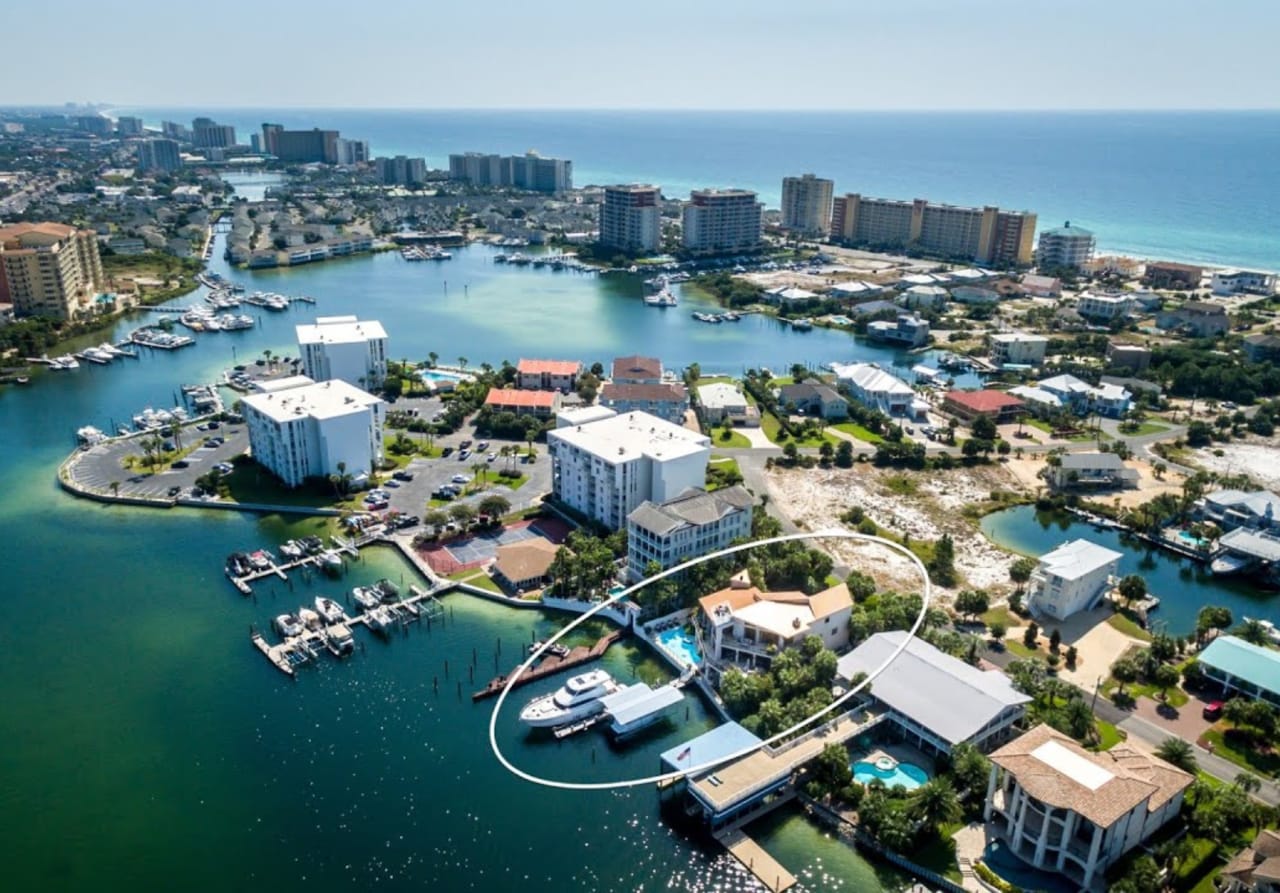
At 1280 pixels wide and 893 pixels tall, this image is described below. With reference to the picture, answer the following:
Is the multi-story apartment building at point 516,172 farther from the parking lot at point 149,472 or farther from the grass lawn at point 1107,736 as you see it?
the grass lawn at point 1107,736

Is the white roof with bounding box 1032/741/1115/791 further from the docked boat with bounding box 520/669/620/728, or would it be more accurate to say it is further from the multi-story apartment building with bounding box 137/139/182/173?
the multi-story apartment building with bounding box 137/139/182/173

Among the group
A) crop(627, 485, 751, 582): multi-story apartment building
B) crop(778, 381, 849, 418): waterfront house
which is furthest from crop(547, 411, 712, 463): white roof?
crop(778, 381, 849, 418): waterfront house

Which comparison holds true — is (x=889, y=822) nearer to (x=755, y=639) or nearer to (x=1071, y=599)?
(x=755, y=639)


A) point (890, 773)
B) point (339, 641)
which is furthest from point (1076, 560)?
point (339, 641)

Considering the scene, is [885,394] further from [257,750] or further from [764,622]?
[257,750]

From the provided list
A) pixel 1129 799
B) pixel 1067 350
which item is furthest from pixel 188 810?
pixel 1067 350

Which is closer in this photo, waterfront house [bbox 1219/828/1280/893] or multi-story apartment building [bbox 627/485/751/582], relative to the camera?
waterfront house [bbox 1219/828/1280/893]
